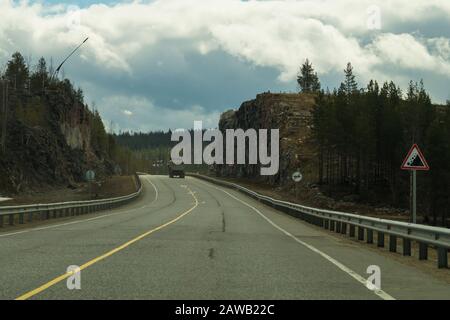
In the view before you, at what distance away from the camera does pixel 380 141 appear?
275 ft

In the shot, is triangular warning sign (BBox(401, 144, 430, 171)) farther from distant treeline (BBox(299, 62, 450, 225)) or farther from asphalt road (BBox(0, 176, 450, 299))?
distant treeline (BBox(299, 62, 450, 225))

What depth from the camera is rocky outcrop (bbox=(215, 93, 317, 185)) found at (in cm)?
9350

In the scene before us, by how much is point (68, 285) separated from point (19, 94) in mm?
120667

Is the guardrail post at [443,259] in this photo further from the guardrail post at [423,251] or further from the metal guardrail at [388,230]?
the guardrail post at [423,251]

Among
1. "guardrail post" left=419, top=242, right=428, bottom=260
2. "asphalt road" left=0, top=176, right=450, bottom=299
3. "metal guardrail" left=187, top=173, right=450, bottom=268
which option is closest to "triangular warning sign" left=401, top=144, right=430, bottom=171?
"metal guardrail" left=187, top=173, right=450, bottom=268

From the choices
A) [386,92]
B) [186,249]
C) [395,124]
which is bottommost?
[186,249]

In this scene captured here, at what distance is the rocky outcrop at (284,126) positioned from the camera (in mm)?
93500

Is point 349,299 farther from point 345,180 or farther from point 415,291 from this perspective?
point 345,180

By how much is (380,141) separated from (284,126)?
2734 cm

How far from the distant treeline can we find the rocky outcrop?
16.7 ft

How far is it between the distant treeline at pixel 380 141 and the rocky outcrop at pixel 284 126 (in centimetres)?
508

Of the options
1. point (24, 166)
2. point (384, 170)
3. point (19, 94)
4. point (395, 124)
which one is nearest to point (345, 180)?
point (384, 170)

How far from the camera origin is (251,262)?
38.9 feet

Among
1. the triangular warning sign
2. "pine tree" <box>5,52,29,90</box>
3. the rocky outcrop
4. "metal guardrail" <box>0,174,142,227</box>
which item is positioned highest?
"pine tree" <box>5,52,29,90</box>
